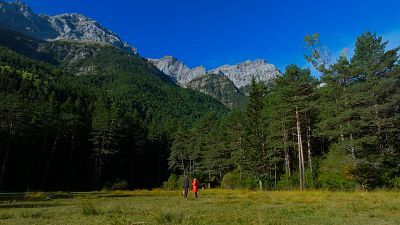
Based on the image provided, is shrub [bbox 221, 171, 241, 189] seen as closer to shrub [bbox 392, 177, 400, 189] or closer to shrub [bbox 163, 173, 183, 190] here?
shrub [bbox 163, 173, 183, 190]

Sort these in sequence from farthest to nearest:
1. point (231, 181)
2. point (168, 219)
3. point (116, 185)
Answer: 1. point (116, 185)
2. point (231, 181)
3. point (168, 219)

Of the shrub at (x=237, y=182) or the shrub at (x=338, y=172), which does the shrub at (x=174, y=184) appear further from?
the shrub at (x=338, y=172)

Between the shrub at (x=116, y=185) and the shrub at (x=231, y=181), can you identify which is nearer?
the shrub at (x=231, y=181)

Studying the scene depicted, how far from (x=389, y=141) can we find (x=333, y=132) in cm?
742

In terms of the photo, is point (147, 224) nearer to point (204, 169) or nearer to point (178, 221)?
point (178, 221)

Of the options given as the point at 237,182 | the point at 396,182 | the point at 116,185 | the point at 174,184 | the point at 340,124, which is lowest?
the point at 116,185

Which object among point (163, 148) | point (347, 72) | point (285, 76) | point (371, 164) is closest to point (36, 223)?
point (371, 164)

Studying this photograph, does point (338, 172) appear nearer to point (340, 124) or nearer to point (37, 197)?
point (340, 124)

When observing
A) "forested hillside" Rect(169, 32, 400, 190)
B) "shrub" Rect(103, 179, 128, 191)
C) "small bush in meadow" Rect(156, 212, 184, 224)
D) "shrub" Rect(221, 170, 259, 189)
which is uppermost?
"forested hillside" Rect(169, 32, 400, 190)

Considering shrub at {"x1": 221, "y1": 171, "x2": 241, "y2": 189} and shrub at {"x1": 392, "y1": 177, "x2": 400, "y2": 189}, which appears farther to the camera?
shrub at {"x1": 221, "y1": 171, "x2": 241, "y2": 189}

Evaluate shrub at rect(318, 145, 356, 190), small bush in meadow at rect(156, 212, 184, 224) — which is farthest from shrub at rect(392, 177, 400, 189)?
small bush in meadow at rect(156, 212, 184, 224)

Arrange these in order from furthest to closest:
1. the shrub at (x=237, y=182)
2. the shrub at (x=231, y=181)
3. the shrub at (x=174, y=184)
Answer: the shrub at (x=174, y=184) → the shrub at (x=231, y=181) → the shrub at (x=237, y=182)

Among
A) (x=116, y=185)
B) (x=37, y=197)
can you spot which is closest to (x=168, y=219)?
(x=37, y=197)

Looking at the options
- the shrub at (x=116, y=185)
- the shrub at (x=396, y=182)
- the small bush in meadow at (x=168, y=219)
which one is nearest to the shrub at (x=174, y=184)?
the shrub at (x=116, y=185)
